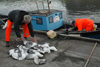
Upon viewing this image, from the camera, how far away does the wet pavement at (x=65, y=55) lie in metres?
3.96

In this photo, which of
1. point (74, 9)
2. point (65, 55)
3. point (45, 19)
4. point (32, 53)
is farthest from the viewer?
point (74, 9)

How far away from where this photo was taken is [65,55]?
4.57 m

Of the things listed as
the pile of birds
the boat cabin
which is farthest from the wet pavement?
the boat cabin

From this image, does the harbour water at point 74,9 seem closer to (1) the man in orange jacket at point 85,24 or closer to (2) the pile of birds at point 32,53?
(1) the man in orange jacket at point 85,24

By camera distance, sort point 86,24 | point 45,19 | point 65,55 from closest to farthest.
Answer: point 65,55 → point 86,24 → point 45,19

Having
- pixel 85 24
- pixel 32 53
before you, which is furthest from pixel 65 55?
pixel 85 24

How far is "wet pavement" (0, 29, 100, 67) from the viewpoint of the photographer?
3963 millimetres

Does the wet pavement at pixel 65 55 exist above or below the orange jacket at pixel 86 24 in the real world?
below

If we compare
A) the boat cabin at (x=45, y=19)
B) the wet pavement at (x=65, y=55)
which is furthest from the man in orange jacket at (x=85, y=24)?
the wet pavement at (x=65, y=55)

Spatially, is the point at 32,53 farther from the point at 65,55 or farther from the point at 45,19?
the point at 45,19

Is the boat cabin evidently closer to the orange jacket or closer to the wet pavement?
the orange jacket

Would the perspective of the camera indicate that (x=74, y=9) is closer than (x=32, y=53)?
No

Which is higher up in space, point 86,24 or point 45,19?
point 45,19

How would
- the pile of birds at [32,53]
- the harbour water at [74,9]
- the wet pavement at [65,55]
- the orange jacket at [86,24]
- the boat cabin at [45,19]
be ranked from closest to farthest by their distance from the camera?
the wet pavement at [65,55], the pile of birds at [32,53], the orange jacket at [86,24], the boat cabin at [45,19], the harbour water at [74,9]
